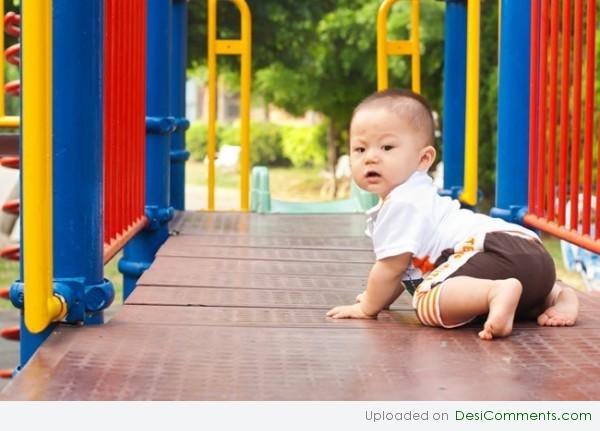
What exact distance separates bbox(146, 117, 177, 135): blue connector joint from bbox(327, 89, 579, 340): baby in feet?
5.76

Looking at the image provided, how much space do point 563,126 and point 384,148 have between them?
1.79 feet

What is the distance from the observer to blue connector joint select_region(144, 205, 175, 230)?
4414 millimetres

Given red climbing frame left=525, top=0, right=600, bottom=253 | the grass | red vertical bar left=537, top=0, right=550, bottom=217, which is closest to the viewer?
red climbing frame left=525, top=0, right=600, bottom=253

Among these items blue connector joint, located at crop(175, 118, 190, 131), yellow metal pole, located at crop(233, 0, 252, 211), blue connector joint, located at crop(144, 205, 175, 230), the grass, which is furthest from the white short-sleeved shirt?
the grass

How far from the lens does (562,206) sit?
3238 mm

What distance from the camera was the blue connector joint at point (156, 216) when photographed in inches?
174

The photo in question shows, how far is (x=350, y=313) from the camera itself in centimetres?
281

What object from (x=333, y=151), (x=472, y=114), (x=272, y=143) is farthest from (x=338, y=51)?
(x=472, y=114)

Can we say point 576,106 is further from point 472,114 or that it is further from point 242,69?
point 242,69

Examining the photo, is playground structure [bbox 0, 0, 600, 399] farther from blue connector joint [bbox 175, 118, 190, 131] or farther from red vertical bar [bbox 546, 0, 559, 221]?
blue connector joint [bbox 175, 118, 190, 131]

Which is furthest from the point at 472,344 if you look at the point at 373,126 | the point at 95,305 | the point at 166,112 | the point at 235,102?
the point at 235,102

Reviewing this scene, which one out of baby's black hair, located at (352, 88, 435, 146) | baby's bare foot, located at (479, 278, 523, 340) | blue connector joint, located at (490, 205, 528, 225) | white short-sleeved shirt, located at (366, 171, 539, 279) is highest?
baby's black hair, located at (352, 88, 435, 146)

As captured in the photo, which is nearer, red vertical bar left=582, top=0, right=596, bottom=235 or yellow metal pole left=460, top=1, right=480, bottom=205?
red vertical bar left=582, top=0, right=596, bottom=235

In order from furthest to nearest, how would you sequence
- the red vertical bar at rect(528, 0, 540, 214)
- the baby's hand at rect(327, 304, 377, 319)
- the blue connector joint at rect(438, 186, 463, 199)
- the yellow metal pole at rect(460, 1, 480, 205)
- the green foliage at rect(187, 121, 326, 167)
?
1. the green foliage at rect(187, 121, 326, 167)
2. the blue connector joint at rect(438, 186, 463, 199)
3. the yellow metal pole at rect(460, 1, 480, 205)
4. the red vertical bar at rect(528, 0, 540, 214)
5. the baby's hand at rect(327, 304, 377, 319)
